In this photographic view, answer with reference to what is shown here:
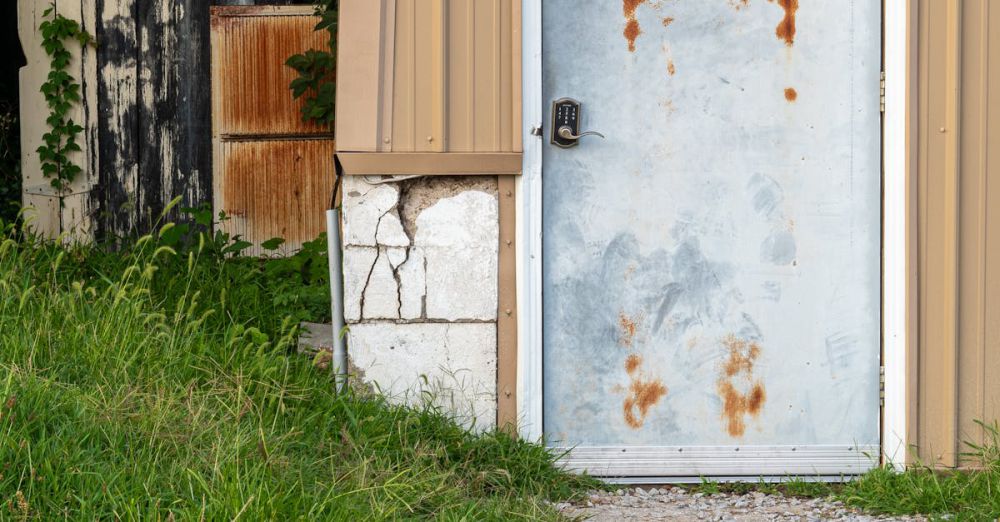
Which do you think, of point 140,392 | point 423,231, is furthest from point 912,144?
point 140,392

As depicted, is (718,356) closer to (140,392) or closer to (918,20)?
(918,20)

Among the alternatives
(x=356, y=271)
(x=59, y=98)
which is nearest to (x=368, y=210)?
(x=356, y=271)

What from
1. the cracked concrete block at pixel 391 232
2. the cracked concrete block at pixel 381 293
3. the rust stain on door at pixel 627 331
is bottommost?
the rust stain on door at pixel 627 331

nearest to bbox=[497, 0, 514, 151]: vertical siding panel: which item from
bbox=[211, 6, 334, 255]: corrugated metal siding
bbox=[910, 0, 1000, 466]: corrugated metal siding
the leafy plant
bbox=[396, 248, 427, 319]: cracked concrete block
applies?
bbox=[396, 248, 427, 319]: cracked concrete block

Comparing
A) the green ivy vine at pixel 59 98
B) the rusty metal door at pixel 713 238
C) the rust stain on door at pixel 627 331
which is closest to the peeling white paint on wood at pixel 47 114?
the green ivy vine at pixel 59 98

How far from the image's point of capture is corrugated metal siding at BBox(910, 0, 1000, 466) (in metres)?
3.89

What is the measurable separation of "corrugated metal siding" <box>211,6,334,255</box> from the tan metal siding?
2.00m

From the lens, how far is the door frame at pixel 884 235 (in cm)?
391

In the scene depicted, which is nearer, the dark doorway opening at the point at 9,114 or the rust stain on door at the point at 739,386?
the rust stain on door at the point at 739,386

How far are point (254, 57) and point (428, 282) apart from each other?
2462mm

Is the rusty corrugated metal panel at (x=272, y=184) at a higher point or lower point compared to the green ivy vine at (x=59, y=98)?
lower

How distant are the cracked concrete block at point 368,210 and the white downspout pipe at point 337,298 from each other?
196 millimetres

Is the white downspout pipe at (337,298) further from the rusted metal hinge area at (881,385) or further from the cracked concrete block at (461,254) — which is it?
the rusted metal hinge area at (881,385)

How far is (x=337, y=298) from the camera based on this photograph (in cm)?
410
